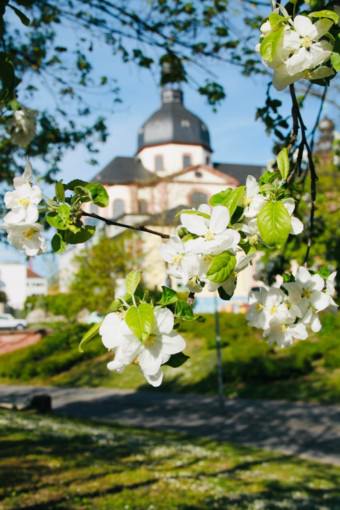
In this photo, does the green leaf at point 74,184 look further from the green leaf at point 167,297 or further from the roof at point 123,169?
the roof at point 123,169

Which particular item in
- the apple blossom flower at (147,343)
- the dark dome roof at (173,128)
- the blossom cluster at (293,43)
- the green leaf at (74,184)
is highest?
the dark dome roof at (173,128)

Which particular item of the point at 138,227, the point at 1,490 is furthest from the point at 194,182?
the point at 138,227

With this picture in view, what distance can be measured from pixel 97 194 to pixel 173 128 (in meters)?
53.2

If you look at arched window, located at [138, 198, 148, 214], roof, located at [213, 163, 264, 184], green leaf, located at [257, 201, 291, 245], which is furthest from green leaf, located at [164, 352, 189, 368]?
roof, located at [213, 163, 264, 184]

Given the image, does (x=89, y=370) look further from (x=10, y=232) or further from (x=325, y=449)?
(x=10, y=232)

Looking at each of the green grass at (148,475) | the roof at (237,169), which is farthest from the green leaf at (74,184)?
the roof at (237,169)

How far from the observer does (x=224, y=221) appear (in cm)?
116

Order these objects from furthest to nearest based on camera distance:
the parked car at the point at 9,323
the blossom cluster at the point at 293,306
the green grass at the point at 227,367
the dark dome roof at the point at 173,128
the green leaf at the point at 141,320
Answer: the dark dome roof at the point at 173,128
the parked car at the point at 9,323
the green grass at the point at 227,367
the blossom cluster at the point at 293,306
the green leaf at the point at 141,320

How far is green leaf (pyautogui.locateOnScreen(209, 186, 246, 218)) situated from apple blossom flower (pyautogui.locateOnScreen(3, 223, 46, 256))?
1.26 feet

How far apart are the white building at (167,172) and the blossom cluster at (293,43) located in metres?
23.9

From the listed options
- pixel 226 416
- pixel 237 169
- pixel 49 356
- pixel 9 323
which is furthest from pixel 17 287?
pixel 237 169

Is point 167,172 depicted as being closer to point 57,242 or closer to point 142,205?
point 142,205

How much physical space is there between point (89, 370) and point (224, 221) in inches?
736

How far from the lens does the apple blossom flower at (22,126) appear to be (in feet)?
9.04
